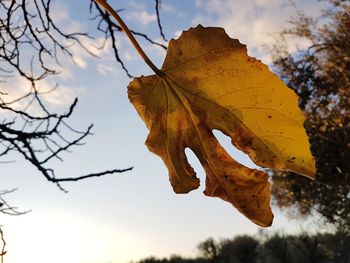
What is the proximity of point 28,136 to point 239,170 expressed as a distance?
166cm

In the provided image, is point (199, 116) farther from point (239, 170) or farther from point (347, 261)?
point (347, 261)

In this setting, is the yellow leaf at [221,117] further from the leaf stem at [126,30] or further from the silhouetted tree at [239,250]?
the silhouetted tree at [239,250]

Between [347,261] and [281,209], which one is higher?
[281,209]

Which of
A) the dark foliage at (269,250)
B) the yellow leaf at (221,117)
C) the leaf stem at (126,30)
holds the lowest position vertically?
the yellow leaf at (221,117)

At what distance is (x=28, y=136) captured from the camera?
209cm

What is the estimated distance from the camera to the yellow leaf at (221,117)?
530 millimetres

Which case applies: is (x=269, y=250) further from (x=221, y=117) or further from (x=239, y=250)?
(x=221, y=117)

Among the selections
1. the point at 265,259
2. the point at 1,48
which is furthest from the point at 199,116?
the point at 265,259

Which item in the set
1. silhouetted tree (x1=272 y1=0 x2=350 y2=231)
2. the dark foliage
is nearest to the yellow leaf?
silhouetted tree (x1=272 y1=0 x2=350 y2=231)

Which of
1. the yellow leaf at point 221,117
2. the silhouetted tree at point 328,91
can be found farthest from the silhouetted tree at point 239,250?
the yellow leaf at point 221,117

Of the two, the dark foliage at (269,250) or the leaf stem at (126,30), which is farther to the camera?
the dark foliage at (269,250)

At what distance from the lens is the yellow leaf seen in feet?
1.74

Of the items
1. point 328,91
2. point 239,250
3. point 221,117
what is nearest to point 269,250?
point 239,250

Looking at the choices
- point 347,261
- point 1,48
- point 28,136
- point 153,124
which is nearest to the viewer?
point 153,124
